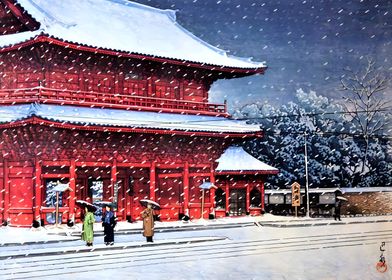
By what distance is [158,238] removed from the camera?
1162 centimetres

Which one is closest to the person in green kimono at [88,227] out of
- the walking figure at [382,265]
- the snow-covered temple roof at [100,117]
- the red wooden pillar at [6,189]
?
the red wooden pillar at [6,189]

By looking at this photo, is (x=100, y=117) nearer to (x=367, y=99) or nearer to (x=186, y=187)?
(x=186, y=187)

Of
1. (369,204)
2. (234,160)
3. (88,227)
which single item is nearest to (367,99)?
(88,227)

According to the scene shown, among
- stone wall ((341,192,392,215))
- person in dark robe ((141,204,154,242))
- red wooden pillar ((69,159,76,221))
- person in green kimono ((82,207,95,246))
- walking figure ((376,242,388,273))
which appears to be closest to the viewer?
walking figure ((376,242,388,273))

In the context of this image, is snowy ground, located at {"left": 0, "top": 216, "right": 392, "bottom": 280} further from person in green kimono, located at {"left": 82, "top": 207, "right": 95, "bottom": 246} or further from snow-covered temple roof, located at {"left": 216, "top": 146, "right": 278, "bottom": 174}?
snow-covered temple roof, located at {"left": 216, "top": 146, "right": 278, "bottom": 174}

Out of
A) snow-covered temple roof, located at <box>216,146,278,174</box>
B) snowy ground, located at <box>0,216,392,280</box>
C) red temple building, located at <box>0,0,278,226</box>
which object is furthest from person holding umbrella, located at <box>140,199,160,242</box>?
snow-covered temple roof, located at <box>216,146,278,174</box>

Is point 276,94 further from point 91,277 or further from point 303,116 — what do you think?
point 91,277

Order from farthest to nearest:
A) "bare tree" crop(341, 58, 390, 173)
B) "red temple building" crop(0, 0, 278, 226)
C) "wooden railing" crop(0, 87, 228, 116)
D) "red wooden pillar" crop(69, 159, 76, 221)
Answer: "wooden railing" crop(0, 87, 228, 116) → "red temple building" crop(0, 0, 278, 226) → "red wooden pillar" crop(69, 159, 76, 221) → "bare tree" crop(341, 58, 390, 173)

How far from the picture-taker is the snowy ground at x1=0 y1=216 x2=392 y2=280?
315 inches

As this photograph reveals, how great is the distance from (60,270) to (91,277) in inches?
25.8

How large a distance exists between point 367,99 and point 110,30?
620 centimetres

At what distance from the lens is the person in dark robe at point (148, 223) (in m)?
10.8

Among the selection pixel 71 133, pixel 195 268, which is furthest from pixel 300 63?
pixel 71 133

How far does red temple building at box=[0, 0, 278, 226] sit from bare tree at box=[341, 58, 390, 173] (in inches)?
108
